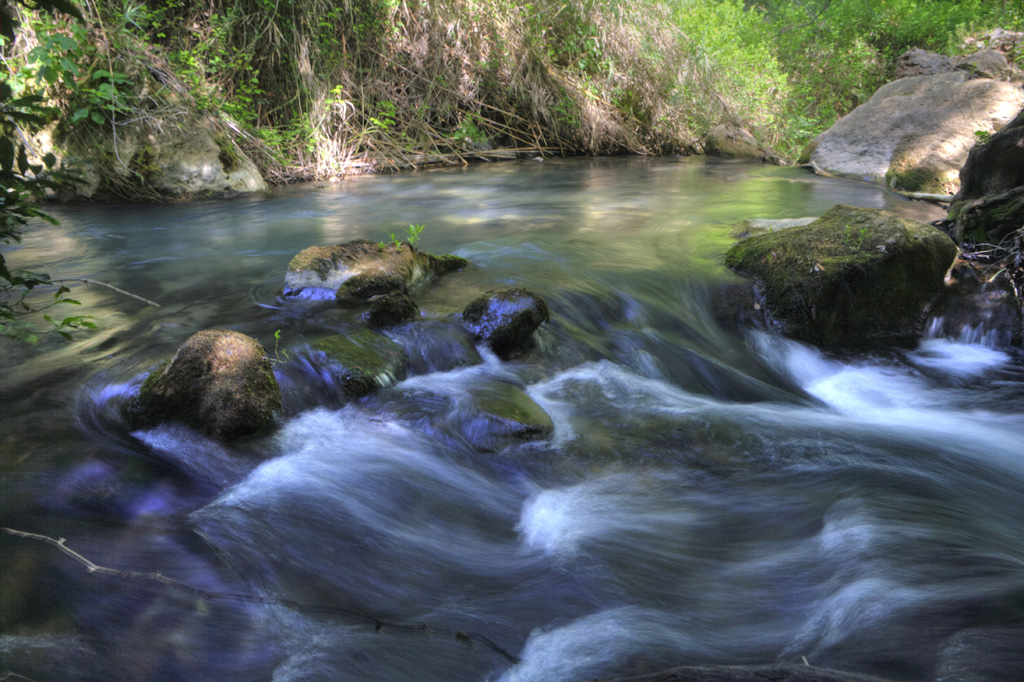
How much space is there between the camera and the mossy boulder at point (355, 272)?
4.07 m

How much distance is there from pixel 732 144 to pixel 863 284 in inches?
342

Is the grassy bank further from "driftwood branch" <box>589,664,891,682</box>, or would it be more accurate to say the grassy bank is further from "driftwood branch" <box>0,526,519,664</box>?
"driftwood branch" <box>589,664,891,682</box>

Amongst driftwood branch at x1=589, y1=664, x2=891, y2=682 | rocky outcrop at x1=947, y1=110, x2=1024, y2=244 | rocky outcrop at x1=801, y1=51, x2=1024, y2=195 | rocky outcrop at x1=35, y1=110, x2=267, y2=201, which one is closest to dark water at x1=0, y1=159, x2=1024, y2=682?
driftwood branch at x1=589, y1=664, x2=891, y2=682

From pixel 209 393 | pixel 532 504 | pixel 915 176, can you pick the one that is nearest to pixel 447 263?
pixel 209 393

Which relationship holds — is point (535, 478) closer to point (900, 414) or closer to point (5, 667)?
point (5, 667)

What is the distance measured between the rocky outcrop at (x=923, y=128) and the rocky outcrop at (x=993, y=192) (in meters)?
2.28

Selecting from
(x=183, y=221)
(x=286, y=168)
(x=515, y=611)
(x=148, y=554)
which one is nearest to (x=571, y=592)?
(x=515, y=611)

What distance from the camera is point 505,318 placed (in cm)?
362

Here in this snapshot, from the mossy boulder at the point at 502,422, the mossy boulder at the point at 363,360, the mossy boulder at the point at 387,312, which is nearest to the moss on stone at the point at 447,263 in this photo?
the mossy boulder at the point at 387,312

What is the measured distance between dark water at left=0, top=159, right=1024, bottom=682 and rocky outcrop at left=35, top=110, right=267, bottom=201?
3.43 m

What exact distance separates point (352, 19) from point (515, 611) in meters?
9.37

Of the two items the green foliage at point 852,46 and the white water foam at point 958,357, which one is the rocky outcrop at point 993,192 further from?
the green foliage at point 852,46

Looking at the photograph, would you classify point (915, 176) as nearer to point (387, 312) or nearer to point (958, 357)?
point (958, 357)

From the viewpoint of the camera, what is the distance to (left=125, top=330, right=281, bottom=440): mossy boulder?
9.01 feet
